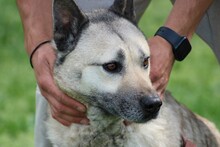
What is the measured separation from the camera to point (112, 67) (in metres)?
4.57

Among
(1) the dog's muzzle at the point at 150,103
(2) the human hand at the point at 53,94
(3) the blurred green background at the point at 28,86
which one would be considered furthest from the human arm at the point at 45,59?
(3) the blurred green background at the point at 28,86

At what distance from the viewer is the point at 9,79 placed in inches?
338

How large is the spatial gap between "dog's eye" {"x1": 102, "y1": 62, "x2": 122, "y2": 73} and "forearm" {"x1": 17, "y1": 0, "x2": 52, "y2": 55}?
62cm

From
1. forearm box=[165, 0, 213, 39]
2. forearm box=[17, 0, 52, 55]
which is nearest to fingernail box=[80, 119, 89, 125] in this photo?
forearm box=[17, 0, 52, 55]

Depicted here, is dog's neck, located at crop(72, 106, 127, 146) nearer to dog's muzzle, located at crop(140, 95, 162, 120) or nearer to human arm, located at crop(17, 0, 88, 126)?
human arm, located at crop(17, 0, 88, 126)

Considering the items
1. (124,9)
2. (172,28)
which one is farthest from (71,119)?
(172,28)

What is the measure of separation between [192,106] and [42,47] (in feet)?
9.55

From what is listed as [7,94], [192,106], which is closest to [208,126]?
[192,106]

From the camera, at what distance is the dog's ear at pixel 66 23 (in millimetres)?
4652

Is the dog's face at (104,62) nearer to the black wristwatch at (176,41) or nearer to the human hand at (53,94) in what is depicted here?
the human hand at (53,94)

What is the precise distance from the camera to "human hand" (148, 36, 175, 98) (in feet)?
15.8

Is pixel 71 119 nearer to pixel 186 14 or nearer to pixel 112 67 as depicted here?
pixel 112 67

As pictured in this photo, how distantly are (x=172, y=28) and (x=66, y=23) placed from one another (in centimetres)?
67

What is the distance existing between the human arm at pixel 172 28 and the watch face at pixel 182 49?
0.12ft
